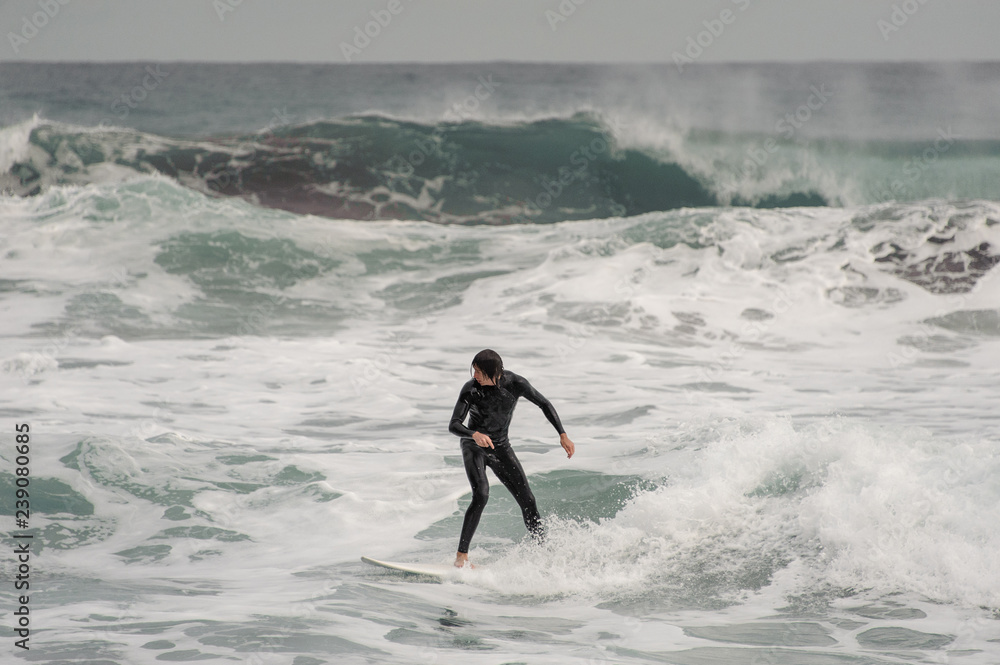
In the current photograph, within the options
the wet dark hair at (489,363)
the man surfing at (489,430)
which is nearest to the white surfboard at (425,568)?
the man surfing at (489,430)

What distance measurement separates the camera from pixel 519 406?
1005 centimetres

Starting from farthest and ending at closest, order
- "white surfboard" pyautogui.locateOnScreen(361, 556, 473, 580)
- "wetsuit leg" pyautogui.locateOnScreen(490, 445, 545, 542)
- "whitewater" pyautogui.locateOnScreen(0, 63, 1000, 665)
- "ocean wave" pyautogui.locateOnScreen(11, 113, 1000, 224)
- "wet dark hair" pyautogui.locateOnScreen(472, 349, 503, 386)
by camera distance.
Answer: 1. "ocean wave" pyautogui.locateOnScreen(11, 113, 1000, 224)
2. "wetsuit leg" pyautogui.locateOnScreen(490, 445, 545, 542)
3. "white surfboard" pyautogui.locateOnScreen(361, 556, 473, 580)
4. "wet dark hair" pyautogui.locateOnScreen(472, 349, 503, 386)
5. "whitewater" pyautogui.locateOnScreen(0, 63, 1000, 665)

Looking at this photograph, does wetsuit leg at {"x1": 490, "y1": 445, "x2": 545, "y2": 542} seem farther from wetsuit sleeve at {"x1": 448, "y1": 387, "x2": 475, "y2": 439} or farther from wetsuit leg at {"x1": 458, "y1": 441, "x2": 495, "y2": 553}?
wetsuit sleeve at {"x1": 448, "y1": 387, "x2": 475, "y2": 439}

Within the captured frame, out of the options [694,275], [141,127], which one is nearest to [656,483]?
[694,275]

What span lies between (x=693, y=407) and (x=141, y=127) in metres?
35.8

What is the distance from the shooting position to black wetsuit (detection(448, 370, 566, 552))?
5.59 metres

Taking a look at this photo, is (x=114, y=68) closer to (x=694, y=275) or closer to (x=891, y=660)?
(x=694, y=275)

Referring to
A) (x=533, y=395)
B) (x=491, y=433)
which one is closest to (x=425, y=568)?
(x=491, y=433)

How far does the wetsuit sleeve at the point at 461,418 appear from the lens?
547 cm

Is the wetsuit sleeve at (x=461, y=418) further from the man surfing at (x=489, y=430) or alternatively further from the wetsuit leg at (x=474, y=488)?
the wetsuit leg at (x=474, y=488)

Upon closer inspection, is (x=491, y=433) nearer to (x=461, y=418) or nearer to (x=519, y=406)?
(x=461, y=418)

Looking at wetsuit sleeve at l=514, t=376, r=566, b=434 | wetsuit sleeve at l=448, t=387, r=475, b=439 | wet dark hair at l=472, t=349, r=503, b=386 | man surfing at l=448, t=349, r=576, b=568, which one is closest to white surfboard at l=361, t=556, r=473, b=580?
man surfing at l=448, t=349, r=576, b=568

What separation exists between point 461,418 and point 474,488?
464 mm

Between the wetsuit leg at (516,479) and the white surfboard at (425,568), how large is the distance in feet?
1.74
